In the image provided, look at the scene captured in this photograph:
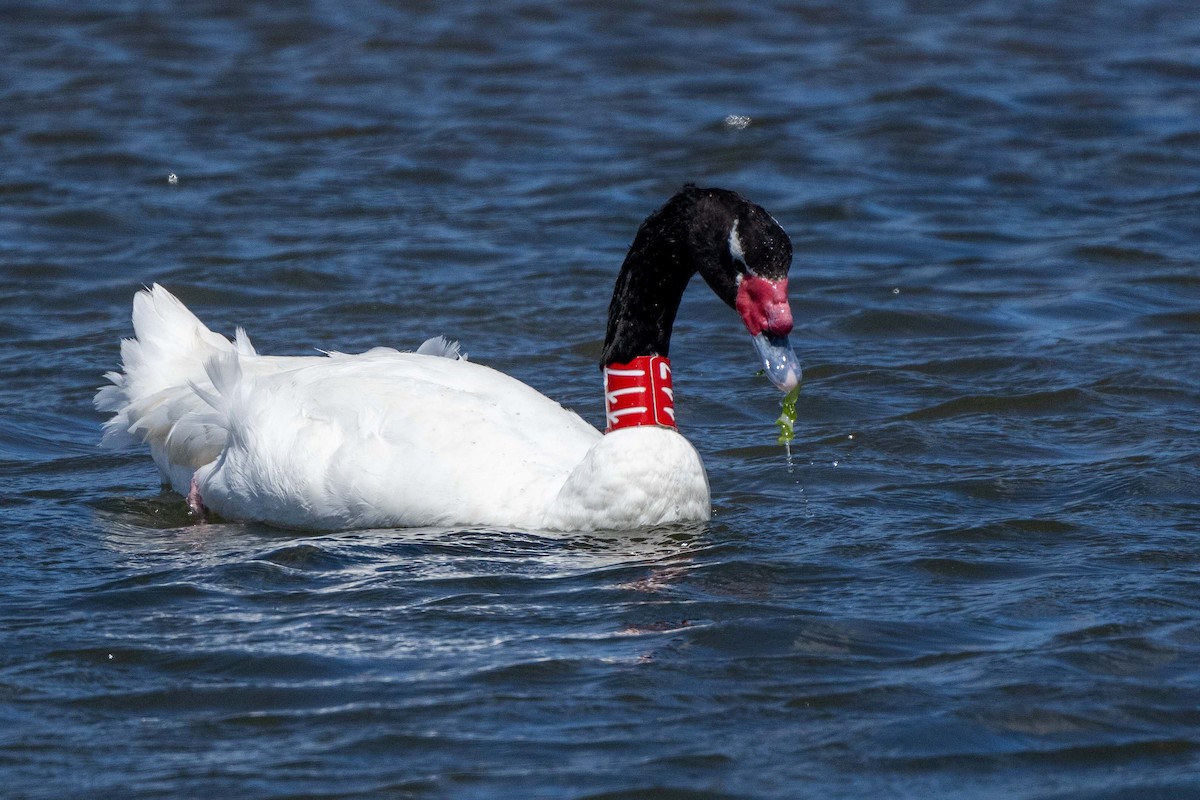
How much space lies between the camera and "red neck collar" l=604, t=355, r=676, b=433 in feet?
23.6

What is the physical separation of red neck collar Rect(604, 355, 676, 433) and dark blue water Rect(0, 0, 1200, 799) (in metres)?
0.45

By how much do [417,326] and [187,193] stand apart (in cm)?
343

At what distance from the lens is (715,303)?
36.5 feet

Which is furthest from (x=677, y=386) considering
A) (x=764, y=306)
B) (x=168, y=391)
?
(x=764, y=306)

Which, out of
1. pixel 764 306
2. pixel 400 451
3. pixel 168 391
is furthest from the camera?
pixel 168 391

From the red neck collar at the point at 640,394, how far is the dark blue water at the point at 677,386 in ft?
1.48

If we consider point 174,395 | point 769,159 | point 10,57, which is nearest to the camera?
point 174,395

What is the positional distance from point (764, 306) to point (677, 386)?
9.08ft

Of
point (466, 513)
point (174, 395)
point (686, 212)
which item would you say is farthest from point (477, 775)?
point (174, 395)

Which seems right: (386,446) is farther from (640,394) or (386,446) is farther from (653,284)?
(653,284)

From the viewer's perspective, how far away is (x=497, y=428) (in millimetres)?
7277

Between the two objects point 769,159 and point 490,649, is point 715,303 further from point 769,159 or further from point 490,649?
point 490,649

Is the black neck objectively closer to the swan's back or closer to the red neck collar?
the red neck collar

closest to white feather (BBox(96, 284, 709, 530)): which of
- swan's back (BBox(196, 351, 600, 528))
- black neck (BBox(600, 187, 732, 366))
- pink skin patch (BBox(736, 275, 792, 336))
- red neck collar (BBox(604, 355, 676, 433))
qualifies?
swan's back (BBox(196, 351, 600, 528))
